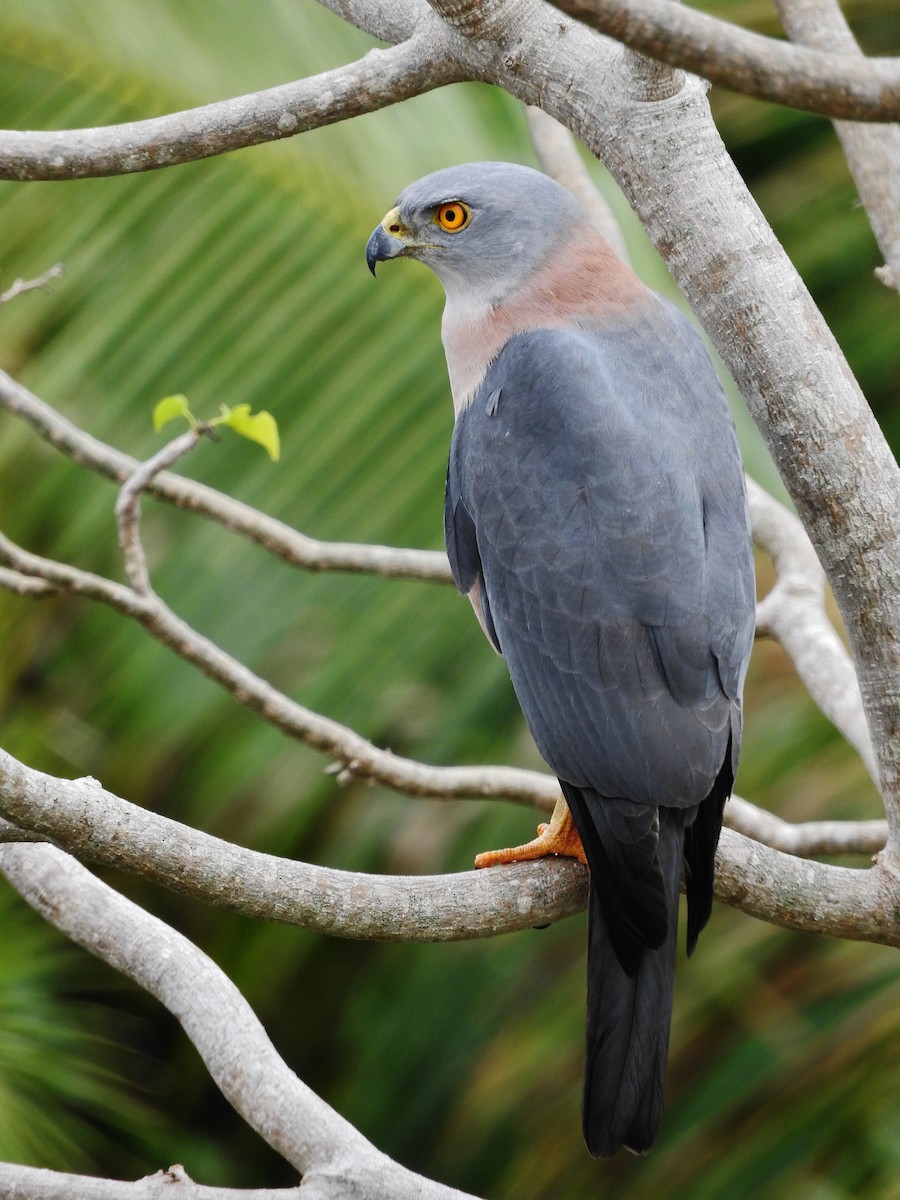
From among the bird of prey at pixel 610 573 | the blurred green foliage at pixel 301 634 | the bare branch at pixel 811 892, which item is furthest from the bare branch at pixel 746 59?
the blurred green foliage at pixel 301 634

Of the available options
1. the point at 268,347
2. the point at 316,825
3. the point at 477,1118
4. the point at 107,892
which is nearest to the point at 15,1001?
the point at 316,825

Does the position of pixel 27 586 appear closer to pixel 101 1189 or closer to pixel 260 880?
pixel 260 880

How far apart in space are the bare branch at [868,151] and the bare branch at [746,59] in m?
1.78

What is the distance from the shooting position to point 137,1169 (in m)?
4.12

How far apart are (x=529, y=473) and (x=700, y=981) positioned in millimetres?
1787

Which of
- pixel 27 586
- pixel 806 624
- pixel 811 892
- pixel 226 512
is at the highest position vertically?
pixel 27 586

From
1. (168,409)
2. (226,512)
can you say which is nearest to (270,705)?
(226,512)

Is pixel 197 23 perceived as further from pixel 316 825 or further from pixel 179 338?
pixel 316 825

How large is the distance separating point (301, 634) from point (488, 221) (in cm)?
157

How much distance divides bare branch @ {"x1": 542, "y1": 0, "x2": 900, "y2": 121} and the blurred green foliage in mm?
2548

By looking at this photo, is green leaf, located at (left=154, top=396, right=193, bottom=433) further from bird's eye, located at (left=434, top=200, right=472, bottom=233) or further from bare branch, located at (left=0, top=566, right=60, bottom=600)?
bird's eye, located at (left=434, top=200, right=472, bottom=233)

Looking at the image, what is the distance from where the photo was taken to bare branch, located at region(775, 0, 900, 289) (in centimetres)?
289

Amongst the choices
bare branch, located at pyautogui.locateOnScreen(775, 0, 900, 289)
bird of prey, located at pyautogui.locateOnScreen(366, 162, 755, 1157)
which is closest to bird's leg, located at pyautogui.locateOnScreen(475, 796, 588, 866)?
bird of prey, located at pyautogui.locateOnScreen(366, 162, 755, 1157)

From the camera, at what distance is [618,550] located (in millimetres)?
2227
